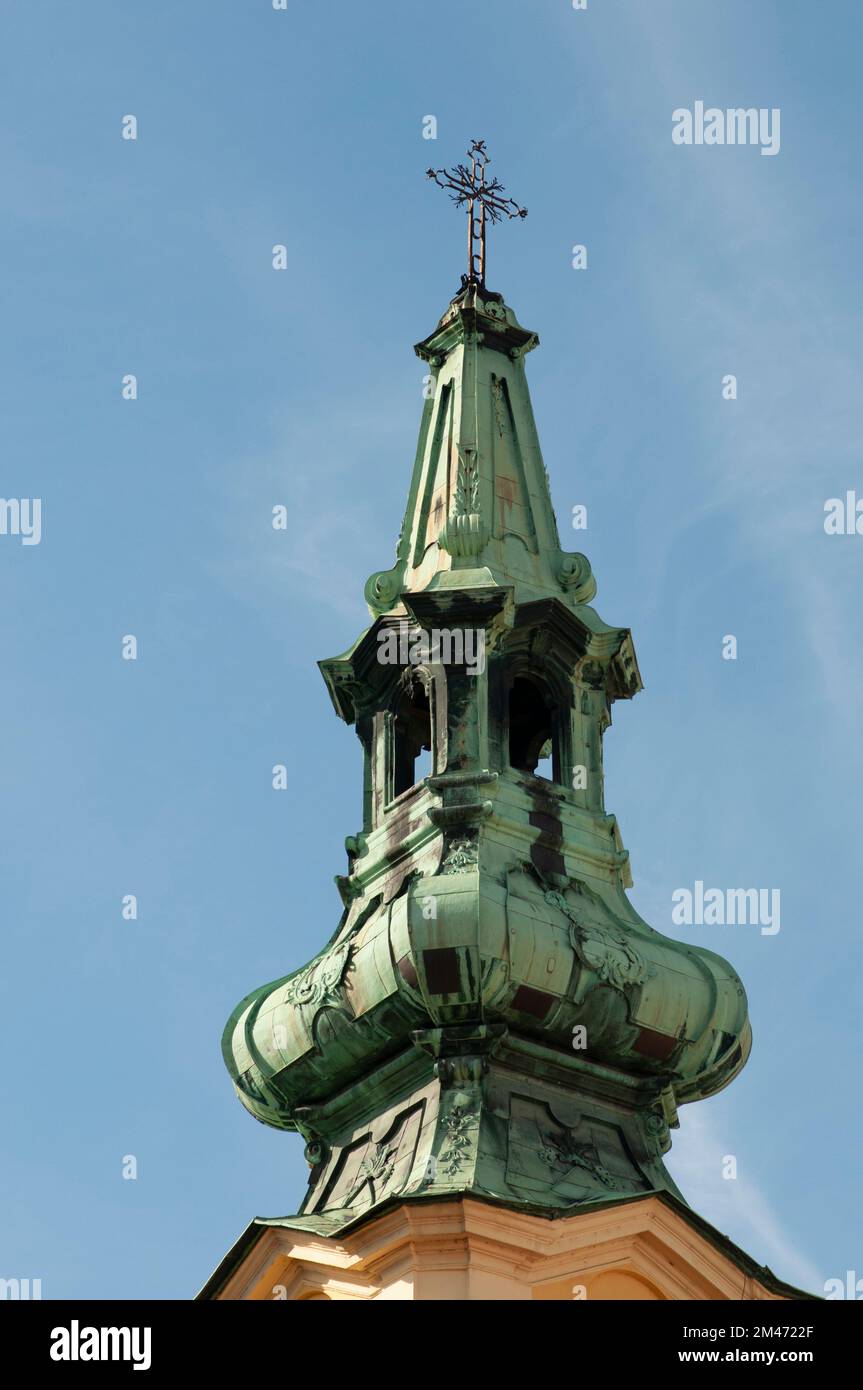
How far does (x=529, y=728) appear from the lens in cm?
4616

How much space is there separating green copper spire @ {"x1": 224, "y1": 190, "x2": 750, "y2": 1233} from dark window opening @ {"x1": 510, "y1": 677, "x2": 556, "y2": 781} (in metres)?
0.04

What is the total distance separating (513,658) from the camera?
44062 millimetres

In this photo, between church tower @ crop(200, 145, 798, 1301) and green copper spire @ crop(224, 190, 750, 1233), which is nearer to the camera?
church tower @ crop(200, 145, 798, 1301)

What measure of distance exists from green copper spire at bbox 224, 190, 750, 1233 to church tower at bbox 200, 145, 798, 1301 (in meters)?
0.04

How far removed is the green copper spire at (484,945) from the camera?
39594 millimetres

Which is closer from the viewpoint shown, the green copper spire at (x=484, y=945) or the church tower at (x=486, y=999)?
the church tower at (x=486, y=999)

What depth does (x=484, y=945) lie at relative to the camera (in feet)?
130

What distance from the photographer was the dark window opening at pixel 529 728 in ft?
148

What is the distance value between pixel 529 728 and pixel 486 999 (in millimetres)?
7321

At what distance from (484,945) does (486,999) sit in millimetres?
604

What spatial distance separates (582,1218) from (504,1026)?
2948 millimetres

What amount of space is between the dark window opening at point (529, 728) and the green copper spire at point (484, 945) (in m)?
0.04

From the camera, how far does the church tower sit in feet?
125

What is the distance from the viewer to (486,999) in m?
39.5
